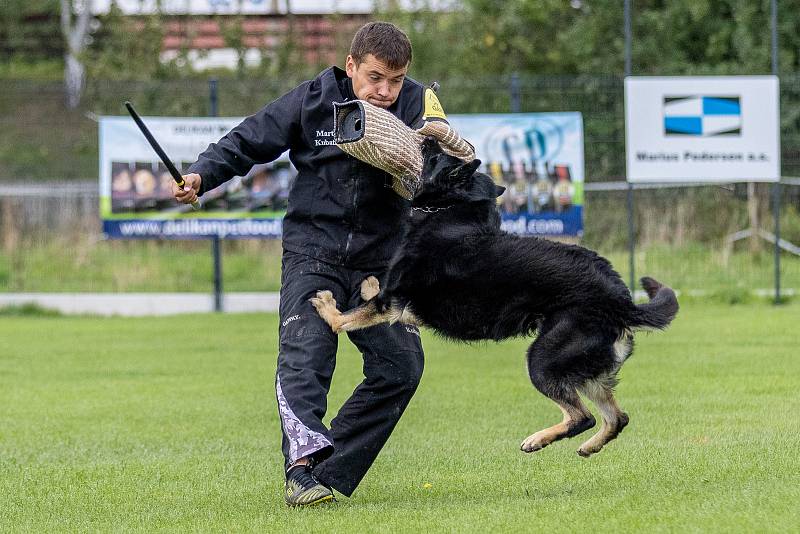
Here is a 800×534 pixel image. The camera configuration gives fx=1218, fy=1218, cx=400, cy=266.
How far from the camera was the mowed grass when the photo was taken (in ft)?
15.4

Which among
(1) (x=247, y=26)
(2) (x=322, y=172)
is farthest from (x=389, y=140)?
(1) (x=247, y=26)

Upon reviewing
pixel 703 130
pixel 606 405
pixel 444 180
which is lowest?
pixel 606 405

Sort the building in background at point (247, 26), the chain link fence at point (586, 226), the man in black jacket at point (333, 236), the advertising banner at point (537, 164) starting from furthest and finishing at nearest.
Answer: the building in background at point (247, 26) → the chain link fence at point (586, 226) → the advertising banner at point (537, 164) → the man in black jacket at point (333, 236)

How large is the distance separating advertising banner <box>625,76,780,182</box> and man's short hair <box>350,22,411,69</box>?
8.65m

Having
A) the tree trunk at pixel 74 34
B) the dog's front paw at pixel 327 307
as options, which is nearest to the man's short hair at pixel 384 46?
the dog's front paw at pixel 327 307

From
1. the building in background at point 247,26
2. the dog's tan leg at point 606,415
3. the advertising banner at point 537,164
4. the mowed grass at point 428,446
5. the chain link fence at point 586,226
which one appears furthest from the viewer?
the building in background at point 247,26

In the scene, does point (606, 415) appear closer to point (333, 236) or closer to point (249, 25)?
point (333, 236)

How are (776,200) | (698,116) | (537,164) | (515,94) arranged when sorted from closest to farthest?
(698,116) → (537,164) → (776,200) → (515,94)

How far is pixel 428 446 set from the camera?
6.53m

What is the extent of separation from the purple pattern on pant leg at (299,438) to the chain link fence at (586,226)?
9.49 meters

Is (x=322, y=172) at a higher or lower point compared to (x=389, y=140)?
lower

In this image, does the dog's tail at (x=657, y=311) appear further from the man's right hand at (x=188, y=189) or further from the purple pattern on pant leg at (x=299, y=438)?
the man's right hand at (x=188, y=189)

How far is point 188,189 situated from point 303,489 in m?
1.30

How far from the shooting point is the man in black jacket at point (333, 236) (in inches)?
197
